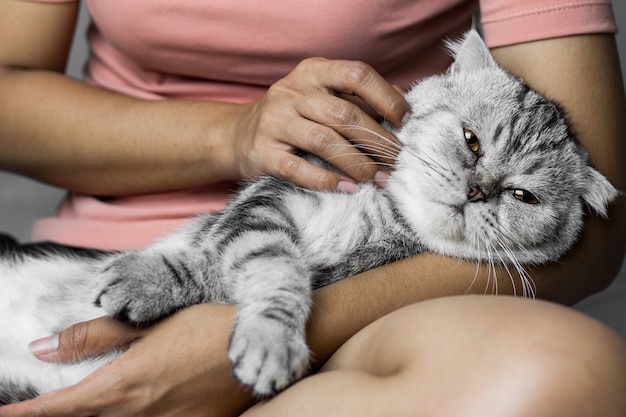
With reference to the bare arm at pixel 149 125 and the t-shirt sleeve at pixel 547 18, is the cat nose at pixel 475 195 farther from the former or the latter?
the t-shirt sleeve at pixel 547 18

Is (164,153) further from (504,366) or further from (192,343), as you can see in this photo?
(504,366)

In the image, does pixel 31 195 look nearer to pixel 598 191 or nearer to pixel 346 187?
pixel 346 187

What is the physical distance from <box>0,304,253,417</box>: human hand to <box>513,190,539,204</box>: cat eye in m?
0.48

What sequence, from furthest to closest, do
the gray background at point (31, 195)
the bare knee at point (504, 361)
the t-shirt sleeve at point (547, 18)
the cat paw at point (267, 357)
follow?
the gray background at point (31, 195) → the t-shirt sleeve at point (547, 18) → the cat paw at point (267, 357) → the bare knee at point (504, 361)

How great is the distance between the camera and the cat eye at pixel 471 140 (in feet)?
4.19

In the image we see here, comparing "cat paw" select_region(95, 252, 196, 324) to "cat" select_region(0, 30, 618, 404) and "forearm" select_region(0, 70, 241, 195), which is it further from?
"forearm" select_region(0, 70, 241, 195)

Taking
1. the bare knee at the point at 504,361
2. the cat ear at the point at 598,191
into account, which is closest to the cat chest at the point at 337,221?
the bare knee at the point at 504,361

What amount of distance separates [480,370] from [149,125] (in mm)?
833

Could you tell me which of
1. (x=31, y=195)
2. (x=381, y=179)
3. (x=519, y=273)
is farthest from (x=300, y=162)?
(x=31, y=195)

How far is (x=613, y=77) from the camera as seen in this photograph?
4.62 ft

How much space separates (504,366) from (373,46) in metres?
0.72

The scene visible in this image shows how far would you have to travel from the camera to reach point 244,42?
4.76ft

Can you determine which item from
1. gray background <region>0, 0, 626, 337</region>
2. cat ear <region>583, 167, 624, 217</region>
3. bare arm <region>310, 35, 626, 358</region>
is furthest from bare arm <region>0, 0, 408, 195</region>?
gray background <region>0, 0, 626, 337</region>

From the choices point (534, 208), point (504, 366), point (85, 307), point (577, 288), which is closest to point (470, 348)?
point (504, 366)
